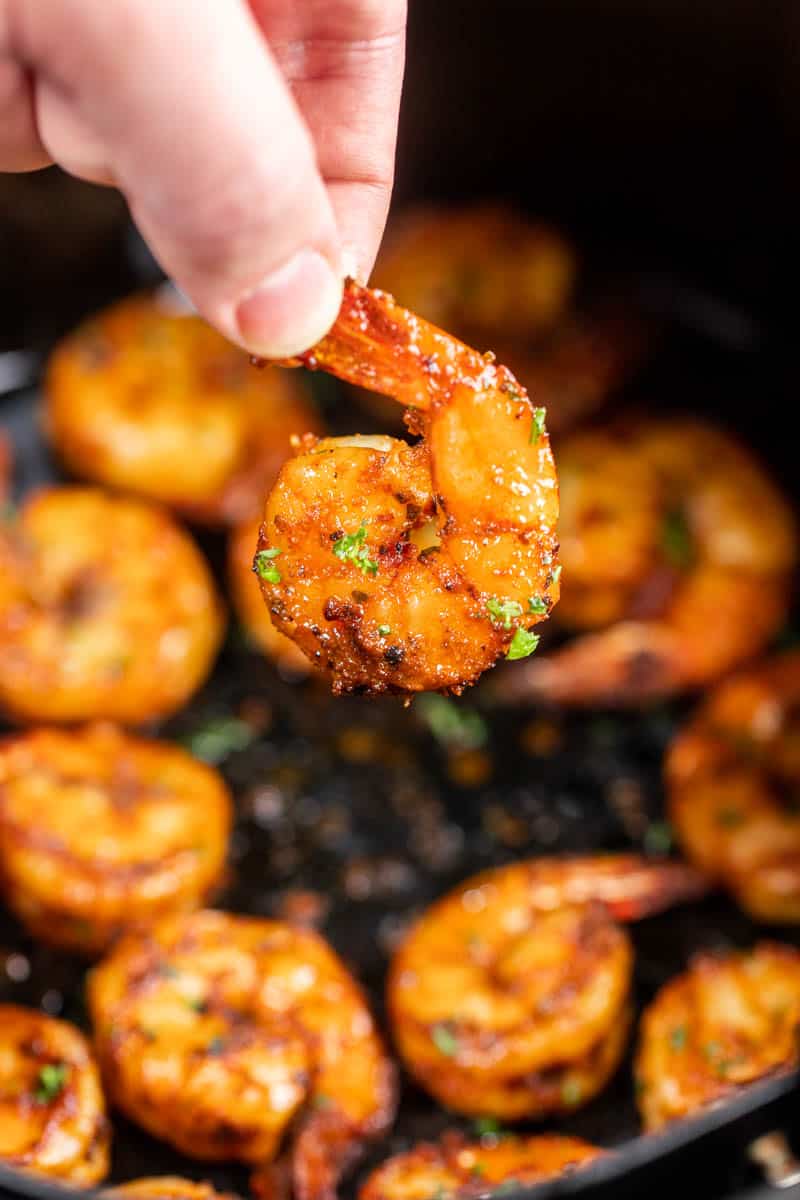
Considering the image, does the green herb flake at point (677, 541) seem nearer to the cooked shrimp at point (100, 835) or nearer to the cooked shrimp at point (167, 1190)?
the cooked shrimp at point (100, 835)

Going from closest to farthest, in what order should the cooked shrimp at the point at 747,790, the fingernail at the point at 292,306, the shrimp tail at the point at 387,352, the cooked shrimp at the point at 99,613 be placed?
the fingernail at the point at 292,306 → the shrimp tail at the point at 387,352 → the cooked shrimp at the point at 747,790 → the cooked shrimp at the point at 99,613

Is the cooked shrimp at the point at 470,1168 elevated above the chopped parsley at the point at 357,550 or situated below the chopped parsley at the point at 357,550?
below

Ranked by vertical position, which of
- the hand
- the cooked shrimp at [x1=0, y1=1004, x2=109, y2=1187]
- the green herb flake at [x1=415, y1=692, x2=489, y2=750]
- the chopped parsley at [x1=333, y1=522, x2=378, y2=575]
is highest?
the hand

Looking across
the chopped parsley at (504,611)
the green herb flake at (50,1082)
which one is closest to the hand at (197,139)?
the chopped parsley at (504,611)

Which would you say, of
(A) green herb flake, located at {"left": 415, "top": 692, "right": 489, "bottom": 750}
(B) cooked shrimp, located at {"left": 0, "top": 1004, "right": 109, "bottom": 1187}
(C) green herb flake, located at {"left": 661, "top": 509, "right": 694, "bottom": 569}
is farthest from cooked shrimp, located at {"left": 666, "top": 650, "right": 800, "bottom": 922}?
(B) cooked shrimp, located at {"left": 0, "top": 1004, "right": 109, "bottom": 1187}

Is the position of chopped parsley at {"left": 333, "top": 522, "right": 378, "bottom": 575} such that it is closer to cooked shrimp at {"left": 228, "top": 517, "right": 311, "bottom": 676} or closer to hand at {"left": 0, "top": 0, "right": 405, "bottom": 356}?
hand at {"left": 0, "top": 0, "right": 405, "bottom": 356}

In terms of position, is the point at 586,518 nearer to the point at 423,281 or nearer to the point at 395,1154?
the point at 423,281
